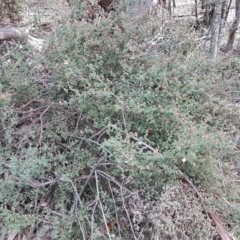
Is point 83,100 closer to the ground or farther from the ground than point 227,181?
farther from the ground

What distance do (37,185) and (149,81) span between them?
94cm

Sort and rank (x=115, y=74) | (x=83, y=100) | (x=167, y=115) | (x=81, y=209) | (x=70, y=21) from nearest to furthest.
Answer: (x=81, y=209)
(x=167, y=115)
(x=83, y=100)
(x=115, y=74)
(x=70, y=21)

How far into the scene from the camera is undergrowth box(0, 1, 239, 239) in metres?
1.64

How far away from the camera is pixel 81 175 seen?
186 centimetres

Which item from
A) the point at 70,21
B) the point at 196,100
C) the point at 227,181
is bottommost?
the point at 227,181

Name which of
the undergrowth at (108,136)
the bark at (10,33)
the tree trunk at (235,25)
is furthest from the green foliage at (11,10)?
the tree trunk at (235,25)

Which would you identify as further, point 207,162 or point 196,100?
point 196,100

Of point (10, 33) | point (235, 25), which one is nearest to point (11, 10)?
point (10, 33)

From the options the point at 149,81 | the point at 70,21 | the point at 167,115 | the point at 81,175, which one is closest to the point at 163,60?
the point at 149,81

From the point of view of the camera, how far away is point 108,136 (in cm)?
195

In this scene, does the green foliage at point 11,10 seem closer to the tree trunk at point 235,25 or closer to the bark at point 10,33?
the bark at point 10,33

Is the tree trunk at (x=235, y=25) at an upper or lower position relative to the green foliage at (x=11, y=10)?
lower

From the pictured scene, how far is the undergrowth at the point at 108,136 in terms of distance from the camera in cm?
164

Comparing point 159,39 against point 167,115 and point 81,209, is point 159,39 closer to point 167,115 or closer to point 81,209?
point 167,115
